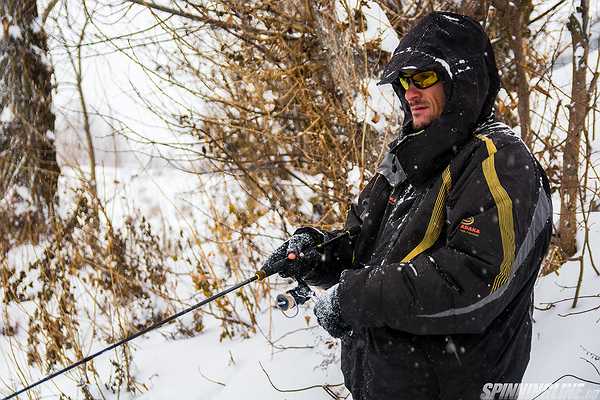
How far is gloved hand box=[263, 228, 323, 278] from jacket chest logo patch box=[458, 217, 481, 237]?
0.77 metres

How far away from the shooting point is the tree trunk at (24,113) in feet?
26.0

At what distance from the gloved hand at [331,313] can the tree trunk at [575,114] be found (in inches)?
71.6

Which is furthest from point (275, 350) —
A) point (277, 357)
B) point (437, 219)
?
point (437, 219)

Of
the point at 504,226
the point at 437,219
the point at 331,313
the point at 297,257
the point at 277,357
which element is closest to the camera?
the point at 504,226

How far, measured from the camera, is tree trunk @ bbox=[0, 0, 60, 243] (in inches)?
312

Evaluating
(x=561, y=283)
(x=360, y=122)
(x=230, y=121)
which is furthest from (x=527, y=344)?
(x=230, y=121)

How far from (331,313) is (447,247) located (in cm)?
44

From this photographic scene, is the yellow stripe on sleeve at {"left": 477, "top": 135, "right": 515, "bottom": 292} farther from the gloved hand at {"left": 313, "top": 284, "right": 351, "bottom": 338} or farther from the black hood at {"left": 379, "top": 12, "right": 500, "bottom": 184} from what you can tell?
the gloved hand at {"left": 313, "top": 284, "right": 351, "bottom": 338}

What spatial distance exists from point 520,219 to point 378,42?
2.61 metres

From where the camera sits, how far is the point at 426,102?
1778 millimetres

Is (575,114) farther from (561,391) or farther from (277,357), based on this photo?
(277,357)

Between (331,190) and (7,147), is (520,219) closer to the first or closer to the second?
(331,190)

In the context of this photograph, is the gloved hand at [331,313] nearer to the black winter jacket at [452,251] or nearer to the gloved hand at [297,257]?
the black winter jacket at [452,251]

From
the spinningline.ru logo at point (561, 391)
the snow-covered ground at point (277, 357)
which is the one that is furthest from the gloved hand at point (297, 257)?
the snow-covered ground at point (277, 357)
